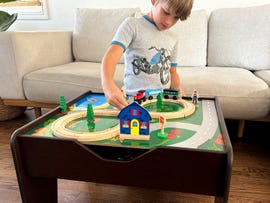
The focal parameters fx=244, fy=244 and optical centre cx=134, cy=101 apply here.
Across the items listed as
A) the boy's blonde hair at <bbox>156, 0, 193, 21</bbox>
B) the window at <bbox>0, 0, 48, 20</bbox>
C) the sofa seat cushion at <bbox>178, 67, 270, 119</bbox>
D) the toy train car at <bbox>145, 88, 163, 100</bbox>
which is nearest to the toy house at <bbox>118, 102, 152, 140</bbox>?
the toy train car at <bbox>145, 88, 163, 100</bbox>

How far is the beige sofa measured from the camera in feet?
3.52

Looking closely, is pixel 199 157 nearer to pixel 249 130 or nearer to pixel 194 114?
pixel 194 114

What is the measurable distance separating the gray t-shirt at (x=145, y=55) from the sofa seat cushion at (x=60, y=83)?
0.23 m

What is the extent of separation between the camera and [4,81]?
1315 mm

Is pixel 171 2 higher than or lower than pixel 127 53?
higher

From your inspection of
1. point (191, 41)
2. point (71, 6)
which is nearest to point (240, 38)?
point (191, 41)

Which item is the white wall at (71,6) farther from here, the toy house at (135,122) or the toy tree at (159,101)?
the toy house at (135,122)

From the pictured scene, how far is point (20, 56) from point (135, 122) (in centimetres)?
96

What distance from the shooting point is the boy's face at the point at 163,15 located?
0.78 metres

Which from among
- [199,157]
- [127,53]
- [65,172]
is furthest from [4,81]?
[199,157]

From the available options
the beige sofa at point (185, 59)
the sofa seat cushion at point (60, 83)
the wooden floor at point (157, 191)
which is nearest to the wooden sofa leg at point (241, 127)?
the beige sofa at point (185, 59)

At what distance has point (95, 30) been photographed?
1579 mm

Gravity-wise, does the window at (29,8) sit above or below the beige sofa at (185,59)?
above

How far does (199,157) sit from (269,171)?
642 mm
